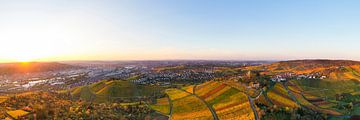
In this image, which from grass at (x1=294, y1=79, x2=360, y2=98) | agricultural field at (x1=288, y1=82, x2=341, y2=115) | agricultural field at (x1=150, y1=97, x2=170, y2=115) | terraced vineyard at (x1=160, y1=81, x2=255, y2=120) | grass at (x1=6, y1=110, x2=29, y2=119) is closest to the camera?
grass at (x1=6, y1=110, x2=29, y2=119)

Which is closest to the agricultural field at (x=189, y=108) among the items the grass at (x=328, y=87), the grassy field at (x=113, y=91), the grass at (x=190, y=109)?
the grass at (x=190, y=109)

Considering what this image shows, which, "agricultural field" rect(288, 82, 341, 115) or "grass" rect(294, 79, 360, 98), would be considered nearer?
"agricultural field" rect(288, 82, 341, 115)

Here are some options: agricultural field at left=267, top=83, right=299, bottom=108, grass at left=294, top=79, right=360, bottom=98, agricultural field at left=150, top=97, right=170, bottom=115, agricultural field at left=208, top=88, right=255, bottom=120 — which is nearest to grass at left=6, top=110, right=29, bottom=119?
agricultural field at left=150, top=97, right=170, bottom=115

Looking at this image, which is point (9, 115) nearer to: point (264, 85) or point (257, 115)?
point (257, 115)

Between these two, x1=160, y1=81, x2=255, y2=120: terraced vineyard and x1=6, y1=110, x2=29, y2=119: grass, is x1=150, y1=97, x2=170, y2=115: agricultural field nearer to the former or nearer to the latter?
x1=160, y1=81, x2=255, y2=120: terraced vineyard

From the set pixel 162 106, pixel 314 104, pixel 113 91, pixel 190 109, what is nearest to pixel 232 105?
pixel 190 109

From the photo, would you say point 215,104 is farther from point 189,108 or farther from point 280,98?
point 280,98

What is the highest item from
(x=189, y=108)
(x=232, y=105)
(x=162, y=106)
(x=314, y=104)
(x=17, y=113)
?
(x=17, y=113)

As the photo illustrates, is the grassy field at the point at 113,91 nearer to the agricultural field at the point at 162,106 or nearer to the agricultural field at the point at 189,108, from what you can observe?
the agricultural field at the point at 162,106

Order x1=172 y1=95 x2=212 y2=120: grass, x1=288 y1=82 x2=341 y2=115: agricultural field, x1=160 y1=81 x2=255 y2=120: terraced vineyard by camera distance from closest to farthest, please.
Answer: x1=160 y1=81 x2=255 y2=120: terraced vineyard → x1=172 y1=95 x2=212 y2=120: grass → x1=288 y1=82 x2=341 y2=115: agricultural field

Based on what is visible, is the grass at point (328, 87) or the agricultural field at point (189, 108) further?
the grass at point (328, 87)

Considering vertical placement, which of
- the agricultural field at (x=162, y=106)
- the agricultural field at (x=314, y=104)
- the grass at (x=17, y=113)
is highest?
the grass at (x=17, y=113)

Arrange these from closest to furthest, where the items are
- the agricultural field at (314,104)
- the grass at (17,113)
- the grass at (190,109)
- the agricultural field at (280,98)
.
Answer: the grass at (17,113) < the grass at (190,109) < the agricultural field at (280,98) < the agricultural field at (314,104)
